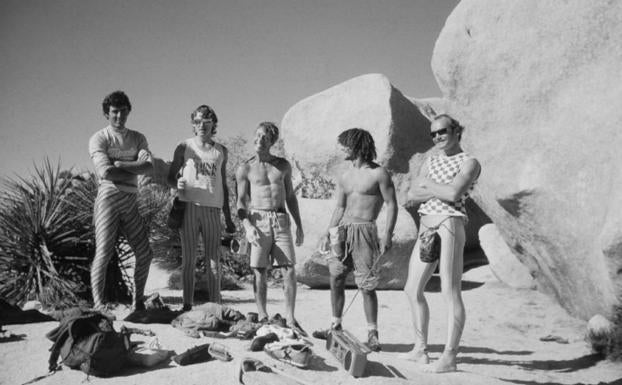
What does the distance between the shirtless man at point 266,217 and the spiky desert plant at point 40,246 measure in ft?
7.07

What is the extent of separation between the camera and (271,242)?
4812 mm

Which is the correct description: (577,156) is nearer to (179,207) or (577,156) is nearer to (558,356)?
(558,356)

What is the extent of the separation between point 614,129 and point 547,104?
107 centimetres

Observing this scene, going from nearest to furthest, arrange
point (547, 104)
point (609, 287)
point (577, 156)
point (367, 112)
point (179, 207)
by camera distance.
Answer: point (179, 207) → point (609, 287) → point (577, 156) → point (547, 104) → point (367, 112)

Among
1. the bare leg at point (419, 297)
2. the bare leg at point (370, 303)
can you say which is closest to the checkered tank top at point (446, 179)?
the bare leg at point (419, 297)

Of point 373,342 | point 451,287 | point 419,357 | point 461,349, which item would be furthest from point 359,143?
point 461,349

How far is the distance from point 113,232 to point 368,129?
6054mm

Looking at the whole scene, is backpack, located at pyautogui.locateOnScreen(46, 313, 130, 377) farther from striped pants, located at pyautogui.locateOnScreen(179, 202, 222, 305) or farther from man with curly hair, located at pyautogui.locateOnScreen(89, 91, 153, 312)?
striped pants, located at pyautogui.locateOnScreen(179, 202, 222, 305)

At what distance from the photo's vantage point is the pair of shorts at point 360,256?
4520 millimetres

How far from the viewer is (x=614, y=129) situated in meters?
5.60

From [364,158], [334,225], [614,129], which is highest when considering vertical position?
[614,129]

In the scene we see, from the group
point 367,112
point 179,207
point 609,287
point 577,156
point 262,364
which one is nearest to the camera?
point 262,364

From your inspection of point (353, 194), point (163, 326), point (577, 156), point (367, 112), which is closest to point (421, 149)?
point (367, 112)

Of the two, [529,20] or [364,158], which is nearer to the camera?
[364,158]
